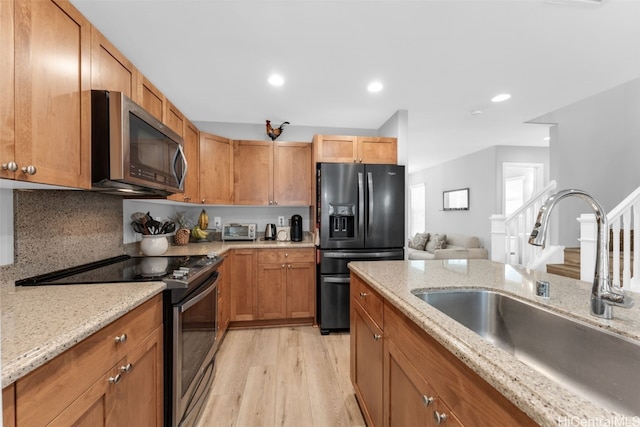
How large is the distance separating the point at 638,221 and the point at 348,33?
2.91 meters

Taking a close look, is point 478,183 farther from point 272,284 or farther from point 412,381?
point 412,381

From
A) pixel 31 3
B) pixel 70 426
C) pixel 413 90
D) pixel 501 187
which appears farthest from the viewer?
pixel 501 187

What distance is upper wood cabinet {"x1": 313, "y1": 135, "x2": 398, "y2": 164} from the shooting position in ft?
10.4

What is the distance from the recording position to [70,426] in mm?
797

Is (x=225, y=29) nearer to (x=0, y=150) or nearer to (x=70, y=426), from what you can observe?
(x=0, y=150)

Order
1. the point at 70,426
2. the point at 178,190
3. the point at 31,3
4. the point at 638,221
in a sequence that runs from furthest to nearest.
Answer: the point at 638,221 → the point at 178,190 → the point at 31,3 → the point at 70,426

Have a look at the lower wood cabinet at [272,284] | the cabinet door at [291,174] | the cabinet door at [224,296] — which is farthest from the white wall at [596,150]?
the cabinet door at [224,296]

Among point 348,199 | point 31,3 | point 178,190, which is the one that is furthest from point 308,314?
point 31,3

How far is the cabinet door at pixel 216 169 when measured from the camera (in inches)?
121

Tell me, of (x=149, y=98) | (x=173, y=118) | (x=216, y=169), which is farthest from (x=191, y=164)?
(x=149, y=98)

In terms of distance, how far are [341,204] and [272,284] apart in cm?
115

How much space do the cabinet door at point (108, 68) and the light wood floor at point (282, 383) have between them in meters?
2.02

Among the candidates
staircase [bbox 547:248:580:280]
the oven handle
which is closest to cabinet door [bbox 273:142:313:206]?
the oven handle

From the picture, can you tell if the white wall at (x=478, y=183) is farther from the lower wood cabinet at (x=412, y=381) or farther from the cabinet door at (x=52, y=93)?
the cabinet door at (x=52, y=93)
